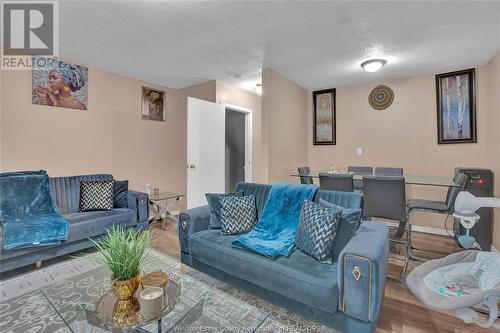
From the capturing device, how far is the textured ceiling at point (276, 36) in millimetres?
2141

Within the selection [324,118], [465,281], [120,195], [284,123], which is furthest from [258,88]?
[465,281]

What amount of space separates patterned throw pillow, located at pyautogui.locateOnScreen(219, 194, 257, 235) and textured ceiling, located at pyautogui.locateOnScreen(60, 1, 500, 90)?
5.67ft

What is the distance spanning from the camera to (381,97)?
417 centimetres

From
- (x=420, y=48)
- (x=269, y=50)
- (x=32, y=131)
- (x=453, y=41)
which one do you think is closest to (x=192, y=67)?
(x=269, y=50)

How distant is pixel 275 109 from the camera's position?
3795 millimetres

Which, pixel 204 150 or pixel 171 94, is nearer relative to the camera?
pixel 204 150

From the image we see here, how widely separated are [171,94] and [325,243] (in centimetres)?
408

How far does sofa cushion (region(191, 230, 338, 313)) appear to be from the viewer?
1.43m

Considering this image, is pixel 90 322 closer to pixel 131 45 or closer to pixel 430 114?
pixel 131 45

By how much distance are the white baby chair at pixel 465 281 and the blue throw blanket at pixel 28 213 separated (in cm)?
320

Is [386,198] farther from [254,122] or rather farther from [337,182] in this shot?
[254,122]

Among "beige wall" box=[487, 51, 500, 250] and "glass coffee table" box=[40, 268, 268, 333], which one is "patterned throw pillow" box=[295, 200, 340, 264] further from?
"beige wall" box=[487, 51, 500, 250]

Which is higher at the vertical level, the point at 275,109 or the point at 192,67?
the point at 192,67

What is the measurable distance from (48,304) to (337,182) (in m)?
2.85
